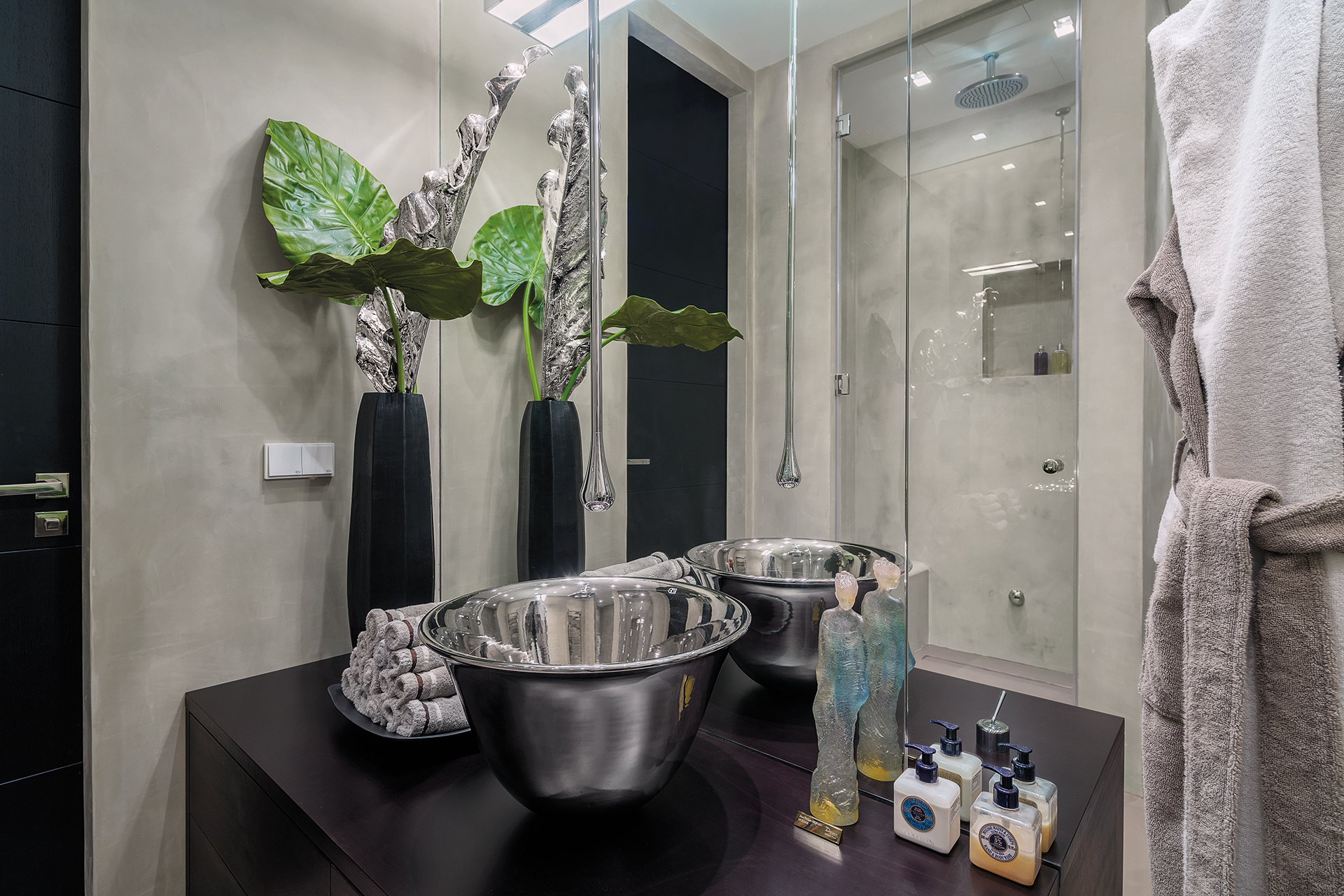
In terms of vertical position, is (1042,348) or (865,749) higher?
(1042,348)

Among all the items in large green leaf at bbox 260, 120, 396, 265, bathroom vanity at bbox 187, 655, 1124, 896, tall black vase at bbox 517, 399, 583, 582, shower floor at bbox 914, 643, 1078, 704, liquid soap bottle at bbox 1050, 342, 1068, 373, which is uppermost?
large green leaf at bbox 260, 120, 396, 265

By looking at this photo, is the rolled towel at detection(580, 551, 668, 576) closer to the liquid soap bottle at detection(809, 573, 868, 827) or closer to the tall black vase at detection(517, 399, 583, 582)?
the tall black vase at detection(517, 399, 583, 582)

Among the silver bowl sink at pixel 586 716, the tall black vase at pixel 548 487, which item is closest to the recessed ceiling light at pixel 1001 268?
the silver bowl sink at pixel 586 716

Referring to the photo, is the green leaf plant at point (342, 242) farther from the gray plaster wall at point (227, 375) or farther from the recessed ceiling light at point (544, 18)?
the recessed ceiling light at point (544, 18)

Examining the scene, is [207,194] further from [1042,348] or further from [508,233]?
[1042,348]

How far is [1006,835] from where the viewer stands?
573mm

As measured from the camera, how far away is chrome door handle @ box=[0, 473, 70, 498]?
3.32 ft

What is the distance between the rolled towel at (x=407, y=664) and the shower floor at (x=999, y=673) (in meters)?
0.72

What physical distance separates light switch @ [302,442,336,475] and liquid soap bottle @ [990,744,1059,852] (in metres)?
1.32

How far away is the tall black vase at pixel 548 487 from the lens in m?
1.19

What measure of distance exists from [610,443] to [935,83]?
0.68 metres

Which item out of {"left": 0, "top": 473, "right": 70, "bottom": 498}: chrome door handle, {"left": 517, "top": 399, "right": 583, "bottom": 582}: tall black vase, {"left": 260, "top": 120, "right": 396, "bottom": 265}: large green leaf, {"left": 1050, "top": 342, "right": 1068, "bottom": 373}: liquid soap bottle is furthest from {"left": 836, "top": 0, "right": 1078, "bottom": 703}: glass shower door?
{"left": 0, "top": 473, "right": 70, "bottom": 498}: chrome door handle

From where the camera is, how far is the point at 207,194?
3.80ft

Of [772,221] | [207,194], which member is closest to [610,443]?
[772,221]
